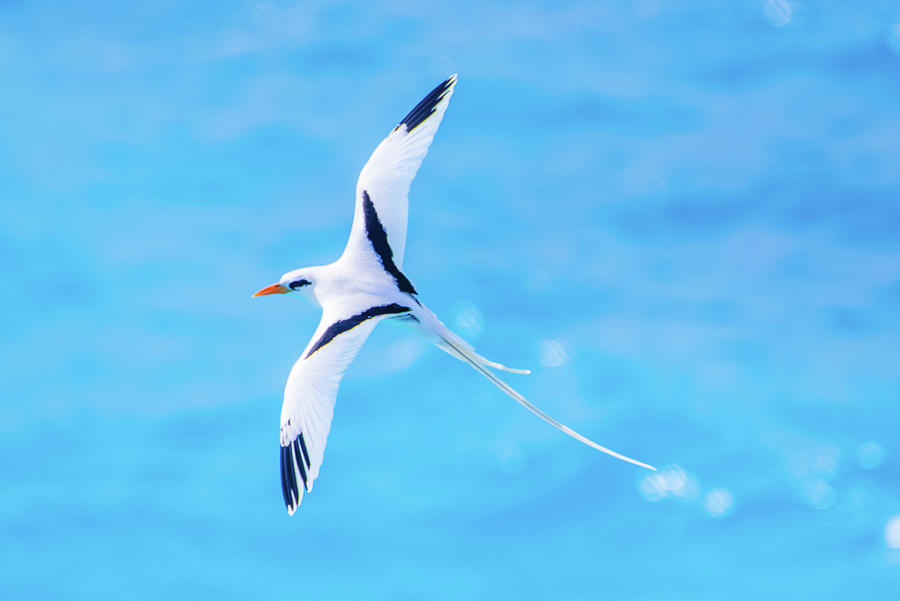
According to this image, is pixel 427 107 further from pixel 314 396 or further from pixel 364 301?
pixel 314 396

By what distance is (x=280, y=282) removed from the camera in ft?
32.8

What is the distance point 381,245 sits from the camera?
31.8 feet

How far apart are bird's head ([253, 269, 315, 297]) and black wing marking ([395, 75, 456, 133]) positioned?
183 centimetres

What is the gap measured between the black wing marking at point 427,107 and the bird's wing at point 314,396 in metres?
2.30

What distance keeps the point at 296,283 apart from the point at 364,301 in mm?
1023

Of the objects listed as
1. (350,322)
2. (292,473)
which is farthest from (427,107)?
(292,473)

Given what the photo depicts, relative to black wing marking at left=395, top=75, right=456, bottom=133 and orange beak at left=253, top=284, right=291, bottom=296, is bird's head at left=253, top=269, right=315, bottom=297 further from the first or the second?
black wing marking at left=395, top=75, right=456, bottom=133

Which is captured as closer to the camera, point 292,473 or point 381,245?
point 292,473

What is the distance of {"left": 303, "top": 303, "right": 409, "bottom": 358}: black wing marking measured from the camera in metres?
8.75

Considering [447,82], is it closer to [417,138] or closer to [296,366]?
[417,138]

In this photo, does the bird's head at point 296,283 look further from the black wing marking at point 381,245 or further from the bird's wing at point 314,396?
the bird's wing at point 314,396

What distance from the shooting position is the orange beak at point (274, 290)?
9.98m

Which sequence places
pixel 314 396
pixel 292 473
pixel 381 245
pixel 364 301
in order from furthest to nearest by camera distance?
pixel 381 245 < pixel 364 301 < pixel 314 396 < pixel 292 473

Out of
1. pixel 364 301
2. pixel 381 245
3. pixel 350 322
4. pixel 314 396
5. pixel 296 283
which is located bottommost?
pixel 314 396
